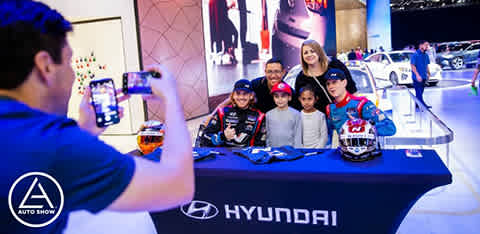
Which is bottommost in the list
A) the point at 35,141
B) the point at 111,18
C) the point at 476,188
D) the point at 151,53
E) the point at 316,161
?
the point at 476,188

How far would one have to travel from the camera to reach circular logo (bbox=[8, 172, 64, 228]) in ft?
2.08

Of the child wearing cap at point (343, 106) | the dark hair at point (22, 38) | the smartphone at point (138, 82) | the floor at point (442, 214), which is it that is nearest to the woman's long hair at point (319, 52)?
the child wearing cap at point (343, 106)

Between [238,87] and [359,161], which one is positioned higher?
[238,87]

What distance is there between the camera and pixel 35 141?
60 centimetres

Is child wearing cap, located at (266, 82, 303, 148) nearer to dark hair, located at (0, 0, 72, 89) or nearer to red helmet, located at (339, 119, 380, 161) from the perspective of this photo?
red helmet, located at (339, 119, 380, 161)

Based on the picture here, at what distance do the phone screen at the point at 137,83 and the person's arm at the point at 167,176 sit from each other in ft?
0.41

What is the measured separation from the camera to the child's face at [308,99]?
3.72 metres

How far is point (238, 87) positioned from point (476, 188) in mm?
2722

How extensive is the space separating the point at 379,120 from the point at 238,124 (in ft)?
4.15

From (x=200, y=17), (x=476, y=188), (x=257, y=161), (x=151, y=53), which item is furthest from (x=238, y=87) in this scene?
(x=200, y=17)

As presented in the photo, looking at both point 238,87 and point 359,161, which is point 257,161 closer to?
point 359,161

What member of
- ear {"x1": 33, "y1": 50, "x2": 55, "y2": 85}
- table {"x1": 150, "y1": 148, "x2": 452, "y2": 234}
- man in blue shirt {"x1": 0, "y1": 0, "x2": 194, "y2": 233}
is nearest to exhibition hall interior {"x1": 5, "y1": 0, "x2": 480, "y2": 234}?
table {"x1": 150, "y1": 148, "x2": 452, "y2": 234}

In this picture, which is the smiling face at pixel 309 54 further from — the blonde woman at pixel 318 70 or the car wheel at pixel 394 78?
the car wheel at pixel 394 78

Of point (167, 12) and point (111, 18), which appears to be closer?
point (111, 18)
